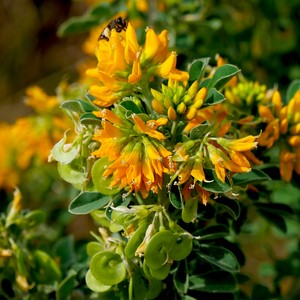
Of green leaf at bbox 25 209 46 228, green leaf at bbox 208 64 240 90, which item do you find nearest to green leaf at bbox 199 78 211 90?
green leaf at bbox 208 64 240 90

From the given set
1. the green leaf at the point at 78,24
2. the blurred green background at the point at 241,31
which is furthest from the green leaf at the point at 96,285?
the green leaf at the point at 78,24

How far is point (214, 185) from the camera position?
137 centimetres

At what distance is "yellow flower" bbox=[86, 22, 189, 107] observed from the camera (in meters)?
Result: 1.44

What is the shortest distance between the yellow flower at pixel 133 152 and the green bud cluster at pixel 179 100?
57 mm

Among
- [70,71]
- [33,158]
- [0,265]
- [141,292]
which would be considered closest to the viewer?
[141,292]

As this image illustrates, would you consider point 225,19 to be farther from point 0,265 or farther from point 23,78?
point 23,78

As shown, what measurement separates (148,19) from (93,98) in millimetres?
925

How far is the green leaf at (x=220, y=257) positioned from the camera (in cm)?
158

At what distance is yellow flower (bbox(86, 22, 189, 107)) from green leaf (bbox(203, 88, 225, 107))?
0.07 meters

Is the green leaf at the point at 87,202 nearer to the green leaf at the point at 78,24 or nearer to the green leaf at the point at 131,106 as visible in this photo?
the green leaf at the point at 131,106

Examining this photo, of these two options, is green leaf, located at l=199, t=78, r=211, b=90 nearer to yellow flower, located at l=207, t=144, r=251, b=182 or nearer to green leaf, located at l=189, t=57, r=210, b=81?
green leaf, located at l=189, t=57, r=210, b=81

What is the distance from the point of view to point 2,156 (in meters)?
2.77

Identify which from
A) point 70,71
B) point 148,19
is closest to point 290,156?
point 148,19

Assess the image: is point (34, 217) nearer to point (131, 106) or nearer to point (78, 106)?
point (78, 106)
